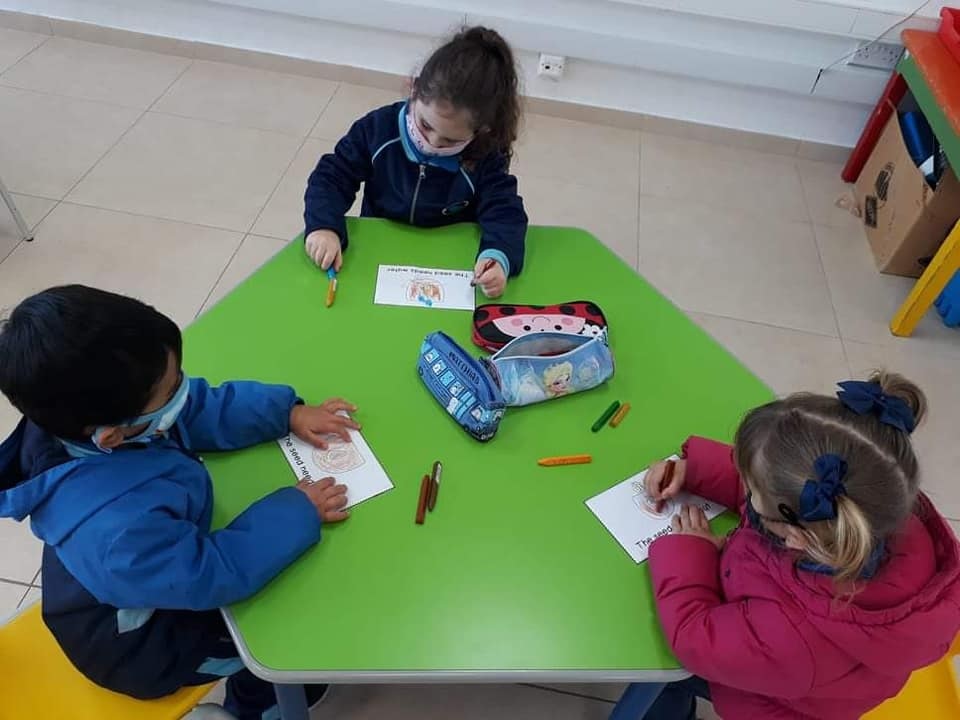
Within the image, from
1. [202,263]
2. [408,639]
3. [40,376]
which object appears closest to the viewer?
[40,376]

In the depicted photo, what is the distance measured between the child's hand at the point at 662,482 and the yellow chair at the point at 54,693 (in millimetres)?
749

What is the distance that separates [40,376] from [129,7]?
3394 mm

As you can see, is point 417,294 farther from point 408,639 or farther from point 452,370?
point 408,639

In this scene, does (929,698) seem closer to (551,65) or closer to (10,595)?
(10,595)

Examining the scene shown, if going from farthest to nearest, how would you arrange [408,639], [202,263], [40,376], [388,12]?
[388,12] → [202,263] → [408,639] → [40,376]

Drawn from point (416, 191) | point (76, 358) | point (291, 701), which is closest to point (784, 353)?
point (416, 191)

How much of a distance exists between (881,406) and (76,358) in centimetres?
98

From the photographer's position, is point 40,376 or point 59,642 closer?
point 40,376

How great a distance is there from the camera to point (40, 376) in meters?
0.81

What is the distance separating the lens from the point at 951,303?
2607 millimetres

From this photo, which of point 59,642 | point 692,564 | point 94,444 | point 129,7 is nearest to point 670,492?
point 692,564

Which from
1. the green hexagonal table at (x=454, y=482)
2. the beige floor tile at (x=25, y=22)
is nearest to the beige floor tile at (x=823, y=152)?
the green hexagonal table at (x=454, y=482)

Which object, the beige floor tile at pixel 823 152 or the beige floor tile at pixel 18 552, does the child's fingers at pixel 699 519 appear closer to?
the beige floor tile at pixel 18 552

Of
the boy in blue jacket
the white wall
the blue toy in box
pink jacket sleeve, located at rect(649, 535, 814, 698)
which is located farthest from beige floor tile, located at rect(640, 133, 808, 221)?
the boy in blue jacket
